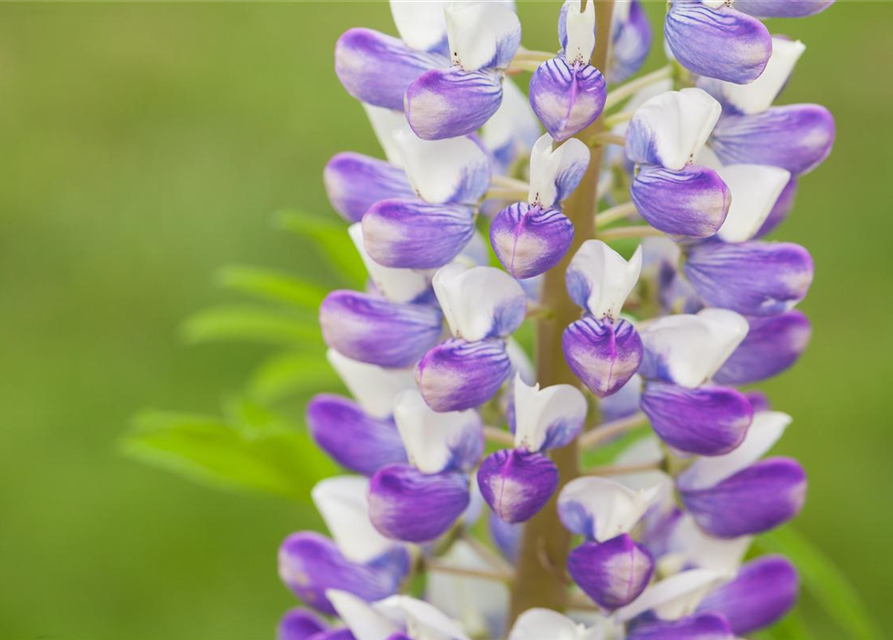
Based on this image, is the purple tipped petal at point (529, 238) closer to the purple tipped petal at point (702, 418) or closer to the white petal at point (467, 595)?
the purple tipped petal at point (702, 418)

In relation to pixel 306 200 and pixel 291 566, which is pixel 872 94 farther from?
pixel 291 566

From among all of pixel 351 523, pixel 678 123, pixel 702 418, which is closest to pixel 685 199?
pixel 678 123

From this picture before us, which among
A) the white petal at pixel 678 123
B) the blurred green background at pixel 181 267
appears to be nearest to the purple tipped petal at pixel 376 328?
the white petal at pixel 678 123

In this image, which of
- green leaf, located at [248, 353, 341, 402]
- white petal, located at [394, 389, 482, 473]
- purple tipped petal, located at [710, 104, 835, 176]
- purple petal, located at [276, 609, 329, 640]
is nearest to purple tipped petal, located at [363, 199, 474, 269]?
white petal, located at [394, 389, 482, 473]

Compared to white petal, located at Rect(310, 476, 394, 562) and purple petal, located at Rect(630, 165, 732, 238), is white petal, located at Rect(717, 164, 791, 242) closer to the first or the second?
purple petal, located at Rect(630, 165, 732, 238)

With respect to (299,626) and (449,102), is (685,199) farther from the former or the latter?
(299,626)

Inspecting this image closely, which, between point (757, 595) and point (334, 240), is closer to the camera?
point (757, 595)
